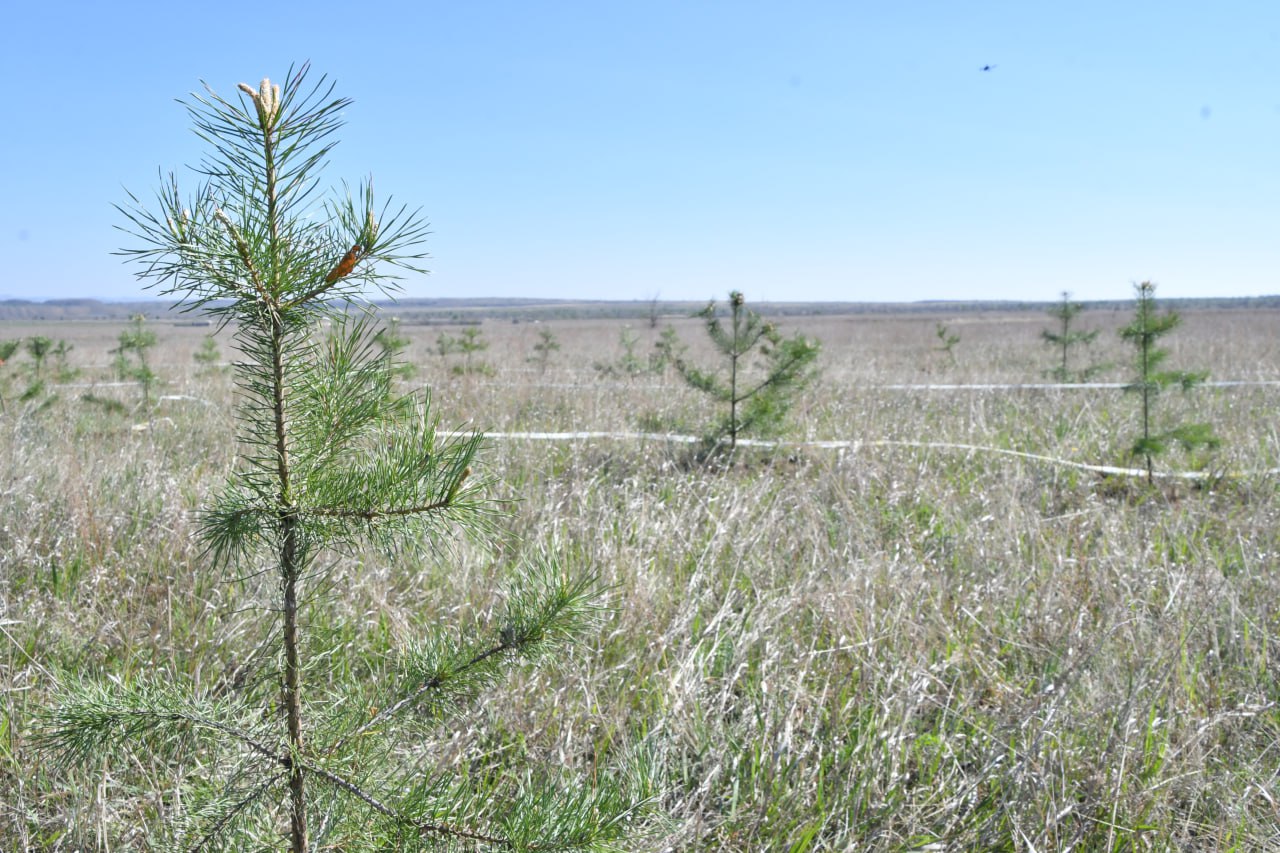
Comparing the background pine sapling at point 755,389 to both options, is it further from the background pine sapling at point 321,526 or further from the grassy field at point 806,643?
the background pine sapling at point 321,526

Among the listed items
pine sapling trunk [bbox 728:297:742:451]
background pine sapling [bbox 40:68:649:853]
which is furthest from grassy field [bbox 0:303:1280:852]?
pine sapling trunk [bbox 728:297:742:451]

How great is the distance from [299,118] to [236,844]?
1.04 metres

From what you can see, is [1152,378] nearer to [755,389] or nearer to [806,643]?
[755,389]

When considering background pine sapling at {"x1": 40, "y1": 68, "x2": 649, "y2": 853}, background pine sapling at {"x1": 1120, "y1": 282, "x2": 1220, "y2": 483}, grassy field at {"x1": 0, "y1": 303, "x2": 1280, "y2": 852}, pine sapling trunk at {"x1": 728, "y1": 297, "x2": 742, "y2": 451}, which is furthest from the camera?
pine sapling trunk at {"x1": 728, "y1": 297, "x2": 742, "y2": 451}

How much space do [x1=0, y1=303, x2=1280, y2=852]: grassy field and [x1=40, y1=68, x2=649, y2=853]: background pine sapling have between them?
0.12 m

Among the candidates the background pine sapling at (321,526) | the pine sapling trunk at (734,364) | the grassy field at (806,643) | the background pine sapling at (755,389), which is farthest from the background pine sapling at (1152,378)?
the background pine sapling at (321,526)

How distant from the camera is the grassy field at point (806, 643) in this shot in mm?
1973

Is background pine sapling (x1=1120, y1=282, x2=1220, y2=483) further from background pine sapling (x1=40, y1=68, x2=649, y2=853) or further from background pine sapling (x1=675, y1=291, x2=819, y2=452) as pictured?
background pine sapling (x1=40, y1=68, x2=649, y2=853)

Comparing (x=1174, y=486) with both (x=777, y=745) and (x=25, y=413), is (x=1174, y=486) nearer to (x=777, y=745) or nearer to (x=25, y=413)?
(x=777, y=745)

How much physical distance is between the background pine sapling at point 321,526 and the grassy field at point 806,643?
117 millimetres

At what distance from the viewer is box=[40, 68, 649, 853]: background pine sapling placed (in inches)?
39.9

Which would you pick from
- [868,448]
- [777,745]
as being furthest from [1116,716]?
[868,448]

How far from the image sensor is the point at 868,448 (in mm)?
5414

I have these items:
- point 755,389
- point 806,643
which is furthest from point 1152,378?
point 806,643
